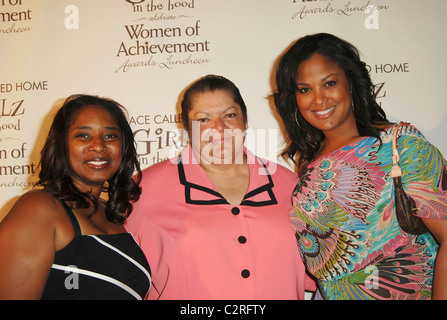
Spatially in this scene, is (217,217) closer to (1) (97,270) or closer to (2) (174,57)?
(1) (97,270)

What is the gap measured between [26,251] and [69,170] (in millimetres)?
493

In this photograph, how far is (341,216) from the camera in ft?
6.12

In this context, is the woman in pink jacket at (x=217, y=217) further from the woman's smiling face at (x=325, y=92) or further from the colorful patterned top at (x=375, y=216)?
the woman's smiling face at (x=325, y=92)

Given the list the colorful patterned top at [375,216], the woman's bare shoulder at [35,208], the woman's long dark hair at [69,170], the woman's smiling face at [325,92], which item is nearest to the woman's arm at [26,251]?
the woman's bare shoulder at [35,208]

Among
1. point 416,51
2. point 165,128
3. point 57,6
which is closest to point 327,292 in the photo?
point 165,128

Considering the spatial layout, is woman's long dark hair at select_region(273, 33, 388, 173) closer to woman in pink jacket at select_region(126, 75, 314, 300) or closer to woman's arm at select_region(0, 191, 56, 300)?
woman in pink jacket at select_region(126, 75, 314, 300)

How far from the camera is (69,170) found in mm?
1925

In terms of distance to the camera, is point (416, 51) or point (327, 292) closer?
point (327, 292)

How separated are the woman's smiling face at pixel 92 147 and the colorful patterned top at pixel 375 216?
3.41ft

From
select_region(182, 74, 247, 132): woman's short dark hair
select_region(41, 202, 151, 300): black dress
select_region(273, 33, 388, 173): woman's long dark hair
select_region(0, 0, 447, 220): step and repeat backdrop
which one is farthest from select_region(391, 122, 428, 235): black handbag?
select_region(41, 202, 151, 300): black dress

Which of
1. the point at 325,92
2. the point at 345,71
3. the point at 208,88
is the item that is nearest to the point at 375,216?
the point at 325,92
